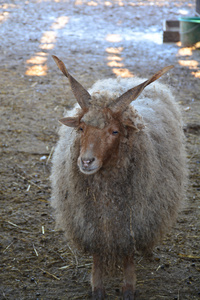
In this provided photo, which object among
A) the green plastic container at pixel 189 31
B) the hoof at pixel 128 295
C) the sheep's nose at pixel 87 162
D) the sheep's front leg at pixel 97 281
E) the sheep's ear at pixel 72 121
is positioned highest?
the sheep's ear at pixel 72 121

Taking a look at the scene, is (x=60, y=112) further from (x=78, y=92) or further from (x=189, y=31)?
(x=189, y=31)

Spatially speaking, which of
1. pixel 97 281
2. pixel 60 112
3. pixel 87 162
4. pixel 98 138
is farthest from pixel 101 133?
pixel 60 112

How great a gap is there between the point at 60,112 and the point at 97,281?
122 inches

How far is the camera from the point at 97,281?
106 inches

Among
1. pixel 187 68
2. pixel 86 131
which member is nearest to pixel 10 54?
pixel 187 68

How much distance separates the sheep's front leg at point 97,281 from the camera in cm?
A: 266

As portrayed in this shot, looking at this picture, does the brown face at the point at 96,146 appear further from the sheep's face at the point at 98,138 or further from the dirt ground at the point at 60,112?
the dirt ground at the point at 60,112

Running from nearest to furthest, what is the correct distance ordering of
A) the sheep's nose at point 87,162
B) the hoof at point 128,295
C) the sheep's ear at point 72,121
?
the sheep's nose at point 87,162 → the sheep's ear at point 72,121 → the hoof at point 128,295

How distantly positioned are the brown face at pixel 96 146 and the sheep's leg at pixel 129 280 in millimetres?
840

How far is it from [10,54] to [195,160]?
15.8 ft

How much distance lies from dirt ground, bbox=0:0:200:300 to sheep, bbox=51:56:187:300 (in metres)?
0.42

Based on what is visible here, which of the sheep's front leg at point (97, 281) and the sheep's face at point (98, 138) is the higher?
the sheep's face at point (98, 138)

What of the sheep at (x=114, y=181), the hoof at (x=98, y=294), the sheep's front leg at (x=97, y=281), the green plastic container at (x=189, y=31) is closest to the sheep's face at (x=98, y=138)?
the sheep at (x=114, y=181)

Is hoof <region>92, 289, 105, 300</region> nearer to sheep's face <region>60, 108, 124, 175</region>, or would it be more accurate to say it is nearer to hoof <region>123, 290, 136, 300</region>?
hoof <region>123, 290, 136, 300</region>
